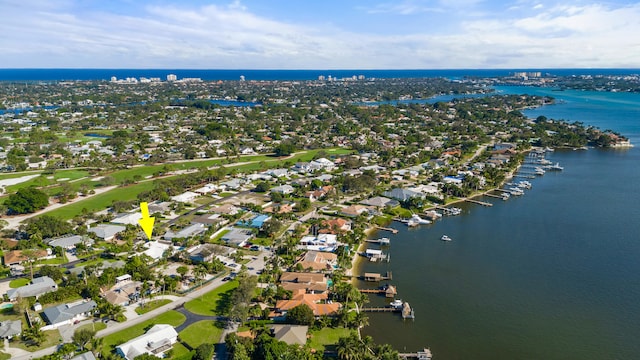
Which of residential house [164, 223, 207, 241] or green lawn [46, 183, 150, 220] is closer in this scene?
residential house [164, 223, 207, 241]

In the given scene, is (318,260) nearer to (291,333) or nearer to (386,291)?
(386,291)

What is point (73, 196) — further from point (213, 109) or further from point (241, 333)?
point (213, 109)

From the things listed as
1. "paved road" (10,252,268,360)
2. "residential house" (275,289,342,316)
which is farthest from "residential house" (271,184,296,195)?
"residential house" (275,289,342,316)

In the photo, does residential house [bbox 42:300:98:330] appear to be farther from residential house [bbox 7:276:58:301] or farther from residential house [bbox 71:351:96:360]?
residential house [bbox 71:351:96:360]

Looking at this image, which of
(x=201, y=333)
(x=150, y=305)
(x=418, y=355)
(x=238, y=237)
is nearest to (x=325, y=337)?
(x=418, y=355)

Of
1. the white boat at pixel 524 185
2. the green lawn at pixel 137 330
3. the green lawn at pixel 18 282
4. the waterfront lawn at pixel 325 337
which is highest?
the white boat at pixel 524 185

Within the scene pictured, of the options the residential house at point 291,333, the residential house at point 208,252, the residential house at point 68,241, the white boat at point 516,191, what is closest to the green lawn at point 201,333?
the residential house at point 291,333

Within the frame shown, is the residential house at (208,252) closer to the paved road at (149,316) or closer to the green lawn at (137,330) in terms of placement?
the paved road at (149,316)
